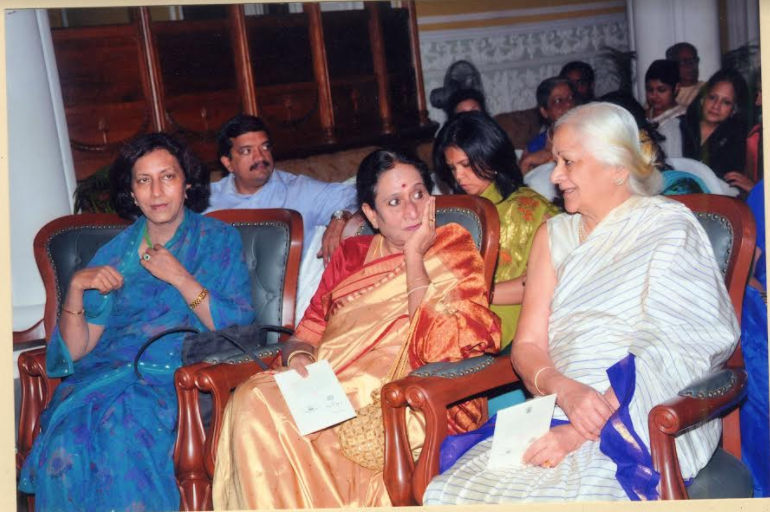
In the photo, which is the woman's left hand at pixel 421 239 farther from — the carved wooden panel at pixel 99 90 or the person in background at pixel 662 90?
the carved wooden panel at pixel 99 90

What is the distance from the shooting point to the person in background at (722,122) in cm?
Answer: 415

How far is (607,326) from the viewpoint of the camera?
7.93ft

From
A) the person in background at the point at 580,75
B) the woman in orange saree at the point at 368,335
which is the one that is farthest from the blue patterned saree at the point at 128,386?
the person in background at the point at 580,75

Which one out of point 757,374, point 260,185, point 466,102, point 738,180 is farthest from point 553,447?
point 466,102

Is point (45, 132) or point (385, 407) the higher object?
point (45, 132)

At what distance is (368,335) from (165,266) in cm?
76

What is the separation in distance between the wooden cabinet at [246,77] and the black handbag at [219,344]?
265 centimetres

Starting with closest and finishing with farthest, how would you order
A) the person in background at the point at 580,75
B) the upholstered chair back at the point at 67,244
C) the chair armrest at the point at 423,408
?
the chair armrest at the point at 423,408
the upholstered chair back at the point at 67,244
the person in background at the point at 580,75

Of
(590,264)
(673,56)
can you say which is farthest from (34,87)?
(673,56)

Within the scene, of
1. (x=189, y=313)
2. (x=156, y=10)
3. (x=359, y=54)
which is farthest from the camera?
(x=156, y=10)

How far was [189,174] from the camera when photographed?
3246 millimetres

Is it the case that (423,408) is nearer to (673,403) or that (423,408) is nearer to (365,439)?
(365,439)

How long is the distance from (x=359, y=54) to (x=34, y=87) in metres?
2.94

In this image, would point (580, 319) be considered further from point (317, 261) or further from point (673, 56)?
point (673, 56)
